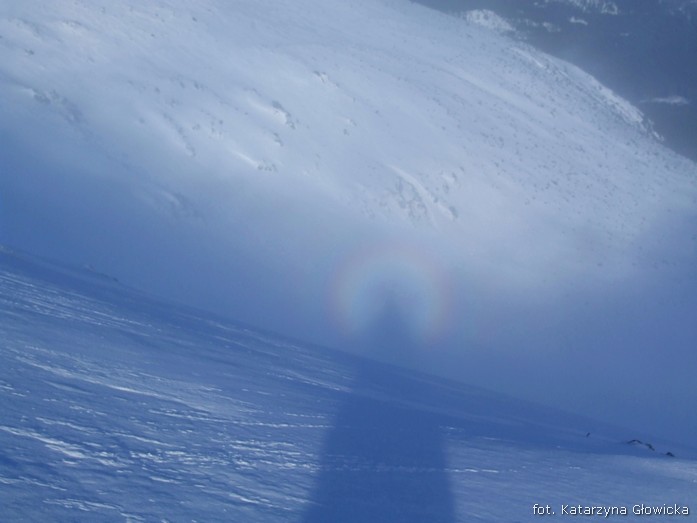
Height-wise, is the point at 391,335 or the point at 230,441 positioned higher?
the point at 391,335

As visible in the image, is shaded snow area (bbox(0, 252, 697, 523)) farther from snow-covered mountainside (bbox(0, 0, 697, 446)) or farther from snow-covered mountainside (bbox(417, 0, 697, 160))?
snow-covered mountainside (bbox(417, 0, 697, 160))

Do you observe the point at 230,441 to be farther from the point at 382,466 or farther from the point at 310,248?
the point at 310,248

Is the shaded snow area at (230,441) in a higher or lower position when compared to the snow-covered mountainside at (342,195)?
lower

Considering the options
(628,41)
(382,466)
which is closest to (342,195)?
(382,466)

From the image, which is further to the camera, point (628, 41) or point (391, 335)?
point (628, 41)

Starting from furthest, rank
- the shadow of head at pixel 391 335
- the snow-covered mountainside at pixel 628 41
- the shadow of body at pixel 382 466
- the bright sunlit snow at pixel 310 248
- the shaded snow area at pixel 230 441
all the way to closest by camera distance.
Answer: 1. the snow-covered mountainside at pixel 628 41
2. the shadow of head at pixel 391 335
3. the bright sunlit snow at pixel 310 248
4. the shadow of body at pixel 382 466
5. the shaded snow area at pixel 230 441

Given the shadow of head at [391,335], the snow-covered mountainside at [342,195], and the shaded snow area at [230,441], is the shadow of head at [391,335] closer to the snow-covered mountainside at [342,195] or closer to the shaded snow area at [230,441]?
the snow-covered mountainside at [342,195]

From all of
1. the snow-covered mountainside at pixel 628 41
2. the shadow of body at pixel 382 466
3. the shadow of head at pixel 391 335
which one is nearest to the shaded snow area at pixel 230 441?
the shadow of body at pixel 382 466

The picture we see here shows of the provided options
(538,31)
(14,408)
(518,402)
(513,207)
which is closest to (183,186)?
(518,402)
